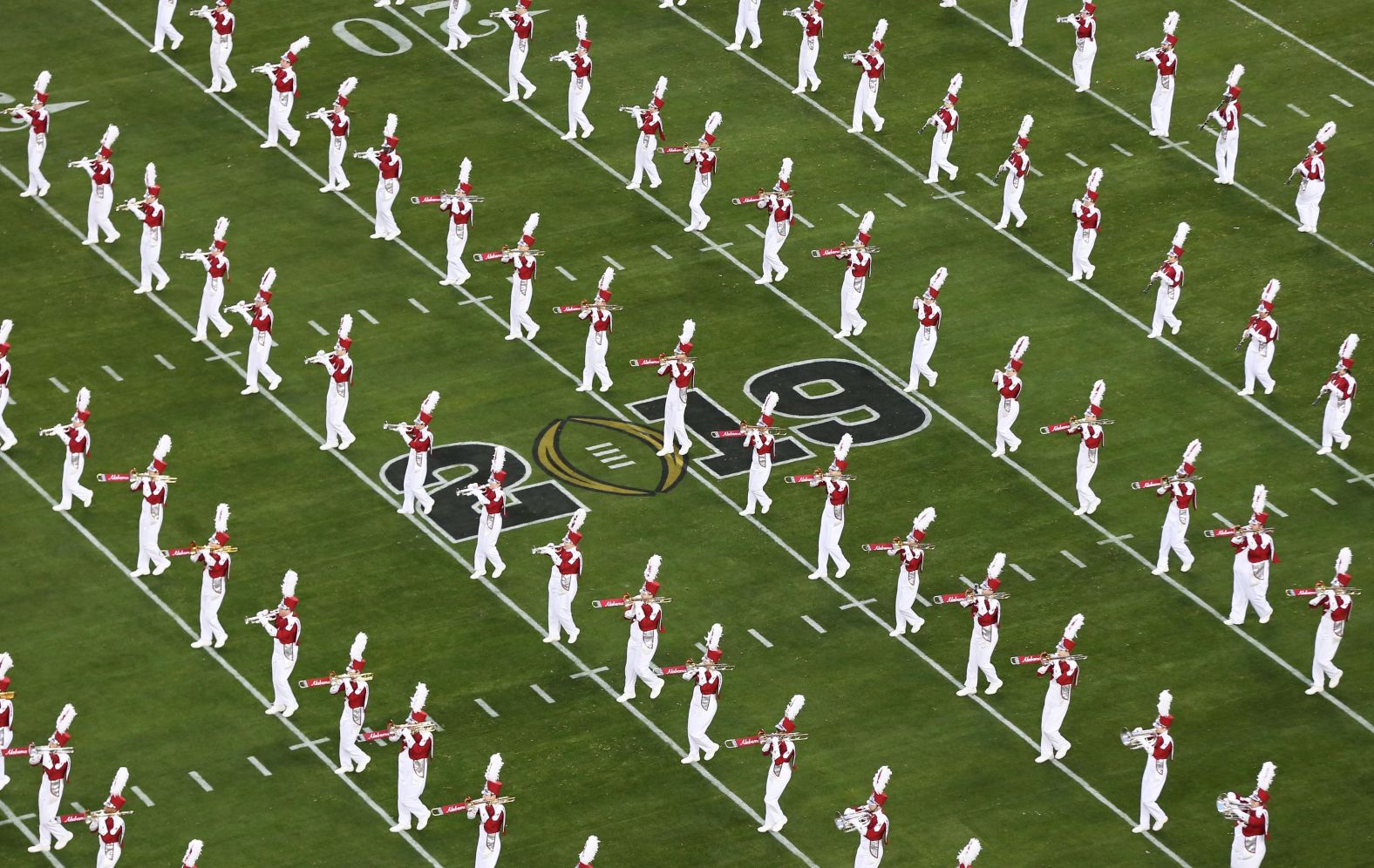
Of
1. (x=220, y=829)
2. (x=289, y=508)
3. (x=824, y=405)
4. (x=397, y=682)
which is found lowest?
(x=220, y=829)

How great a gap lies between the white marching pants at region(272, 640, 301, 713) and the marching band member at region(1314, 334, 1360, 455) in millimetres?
15916

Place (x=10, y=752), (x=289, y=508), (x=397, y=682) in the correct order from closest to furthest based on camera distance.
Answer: (x=10, y=752) → (x=397, y=682) → (x=289, y=508)

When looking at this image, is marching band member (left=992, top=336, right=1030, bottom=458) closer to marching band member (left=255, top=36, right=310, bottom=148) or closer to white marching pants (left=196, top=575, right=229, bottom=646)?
white marching pants (left=196, top=575, right=229, bottom=646)

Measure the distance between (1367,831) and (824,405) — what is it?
12485 millimetres

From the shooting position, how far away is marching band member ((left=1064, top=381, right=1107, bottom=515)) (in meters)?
48.3

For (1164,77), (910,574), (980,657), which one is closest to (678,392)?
(910,574)

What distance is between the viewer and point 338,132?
185ft

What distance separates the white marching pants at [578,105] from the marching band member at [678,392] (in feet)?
27.1

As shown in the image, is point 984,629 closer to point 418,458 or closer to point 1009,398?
point 1009,398

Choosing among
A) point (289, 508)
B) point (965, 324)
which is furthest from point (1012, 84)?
point (289, 508)

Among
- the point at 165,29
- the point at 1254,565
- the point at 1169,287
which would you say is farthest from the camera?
the point at 165,29

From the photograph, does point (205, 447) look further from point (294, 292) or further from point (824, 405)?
point (824, 405)

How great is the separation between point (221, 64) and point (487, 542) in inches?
625

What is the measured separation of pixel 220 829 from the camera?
140 ft
